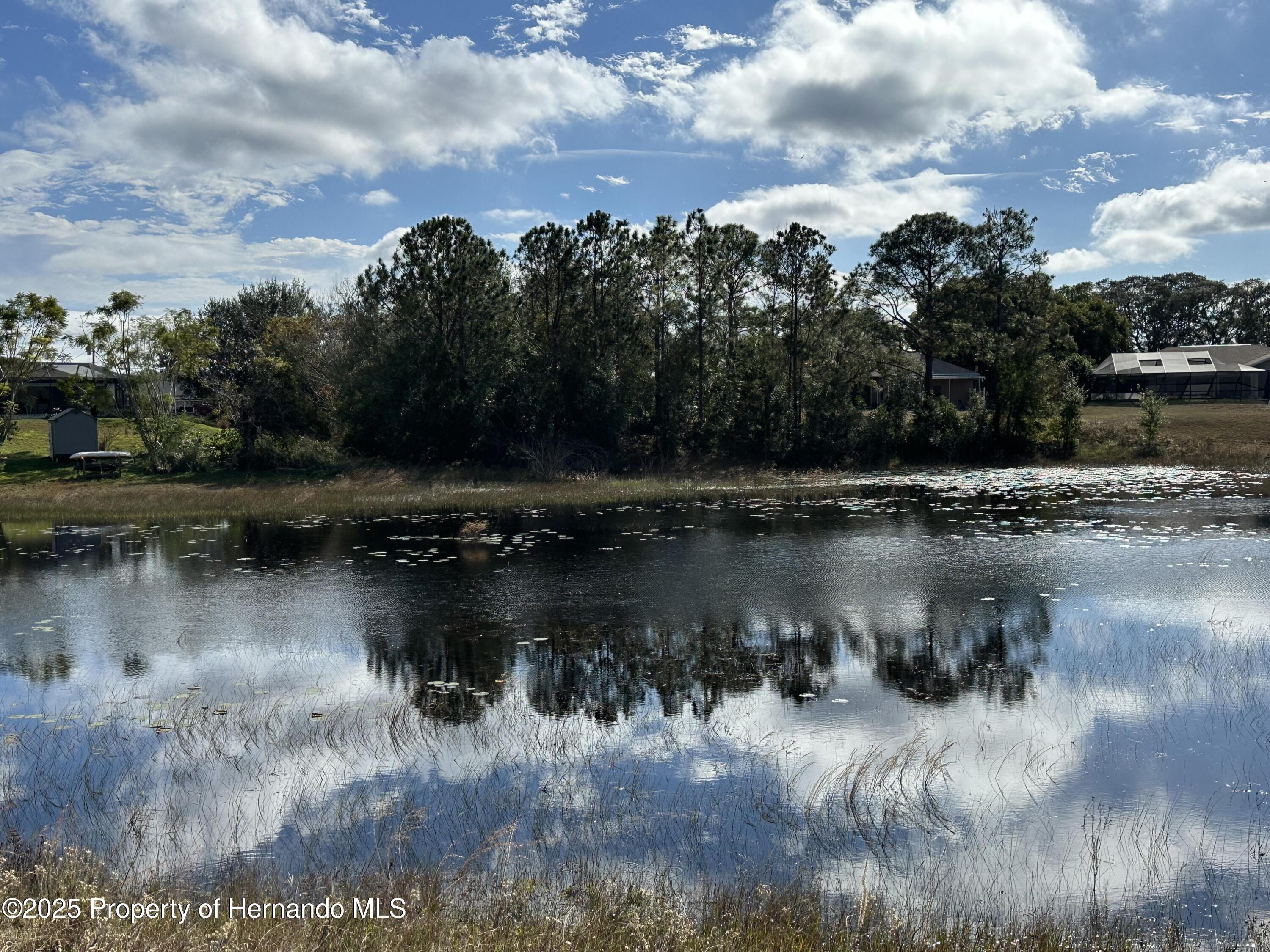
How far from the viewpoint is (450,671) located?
484 inches

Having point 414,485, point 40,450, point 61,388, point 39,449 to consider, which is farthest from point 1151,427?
point 39,449

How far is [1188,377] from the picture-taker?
81562 millimetres

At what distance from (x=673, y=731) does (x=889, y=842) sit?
3010mm

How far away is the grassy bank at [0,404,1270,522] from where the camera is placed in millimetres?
32844

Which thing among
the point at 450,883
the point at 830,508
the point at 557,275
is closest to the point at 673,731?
the point at 450,883

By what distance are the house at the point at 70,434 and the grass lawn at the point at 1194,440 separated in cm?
4918

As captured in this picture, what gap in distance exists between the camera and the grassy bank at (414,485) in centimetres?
3284

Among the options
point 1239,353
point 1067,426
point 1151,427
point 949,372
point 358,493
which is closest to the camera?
point 358,493

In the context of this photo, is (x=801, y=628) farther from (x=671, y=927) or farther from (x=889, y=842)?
(x=671, y=927)

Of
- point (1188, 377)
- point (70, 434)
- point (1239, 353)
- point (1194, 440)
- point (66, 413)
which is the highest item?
point (1239, 353)

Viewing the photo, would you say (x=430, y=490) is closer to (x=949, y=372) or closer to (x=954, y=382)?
(x=949, y=372)

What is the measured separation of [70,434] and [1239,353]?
90.3 metres

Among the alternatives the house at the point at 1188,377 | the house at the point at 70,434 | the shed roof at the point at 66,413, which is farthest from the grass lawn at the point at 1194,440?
the shed roof at the point at 66,413

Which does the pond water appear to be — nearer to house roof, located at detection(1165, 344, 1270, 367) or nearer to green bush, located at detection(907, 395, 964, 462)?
green bush, located at detection(907, 395, 964, 462)
